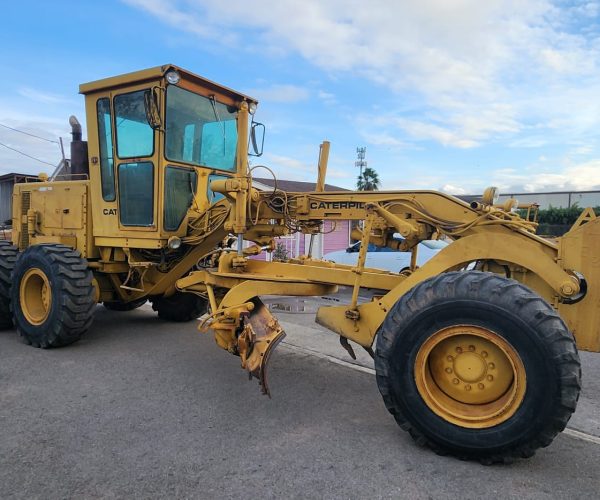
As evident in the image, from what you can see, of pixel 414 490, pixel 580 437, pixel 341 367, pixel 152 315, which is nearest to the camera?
pixel 414 490

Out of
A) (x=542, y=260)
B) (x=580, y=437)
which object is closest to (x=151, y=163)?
(x=542, y=260)

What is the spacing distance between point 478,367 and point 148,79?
4.65m

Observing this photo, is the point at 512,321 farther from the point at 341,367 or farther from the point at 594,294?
the point at 341,367

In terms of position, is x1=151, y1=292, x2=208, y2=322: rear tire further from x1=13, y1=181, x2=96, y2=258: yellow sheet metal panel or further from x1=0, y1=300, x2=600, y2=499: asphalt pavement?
x1=0, y1=300, x2=600, y2=499: asphalt pavement

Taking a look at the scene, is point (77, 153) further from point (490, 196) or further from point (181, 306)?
point (490, 196)

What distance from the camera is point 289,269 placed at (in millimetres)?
4707

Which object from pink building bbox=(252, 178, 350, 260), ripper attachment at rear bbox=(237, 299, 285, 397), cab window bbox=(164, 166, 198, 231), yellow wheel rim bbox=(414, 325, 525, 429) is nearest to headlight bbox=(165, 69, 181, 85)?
cab window bbox=(164, 166, 198, 231)

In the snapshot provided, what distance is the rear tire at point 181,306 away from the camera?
24.1 ft

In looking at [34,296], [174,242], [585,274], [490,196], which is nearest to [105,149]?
[174,242]

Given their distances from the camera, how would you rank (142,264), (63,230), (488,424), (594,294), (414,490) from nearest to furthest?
(414,490) → (488,424) → (594,294) → (142,264) → (63,230)

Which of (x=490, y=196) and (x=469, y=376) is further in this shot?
(x=490, y=196)

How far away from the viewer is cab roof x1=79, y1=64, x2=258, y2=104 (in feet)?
17.6

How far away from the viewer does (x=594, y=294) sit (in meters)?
3.44

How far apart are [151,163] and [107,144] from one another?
0.87 m
